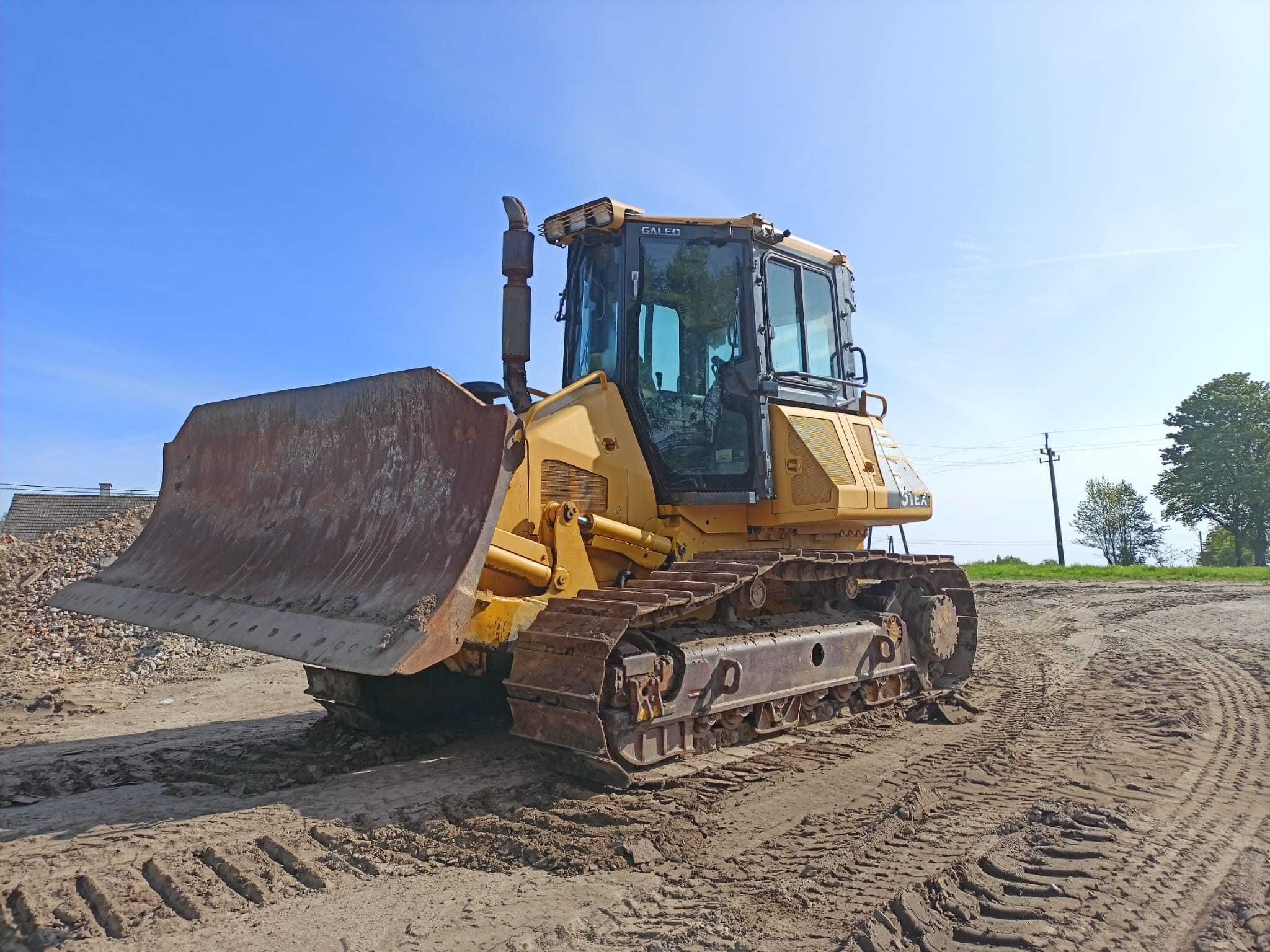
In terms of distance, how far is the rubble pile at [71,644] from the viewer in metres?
9.48

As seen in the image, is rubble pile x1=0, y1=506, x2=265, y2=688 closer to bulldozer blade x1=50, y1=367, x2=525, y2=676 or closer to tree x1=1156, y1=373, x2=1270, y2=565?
bulldozer blade x1=50, y1=367, x2=525, y2=676

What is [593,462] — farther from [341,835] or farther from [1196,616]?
[1196,616]

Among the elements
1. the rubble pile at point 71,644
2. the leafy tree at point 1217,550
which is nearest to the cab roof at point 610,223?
the rubble pile at point 71,644

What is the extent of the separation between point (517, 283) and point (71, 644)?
885 cm

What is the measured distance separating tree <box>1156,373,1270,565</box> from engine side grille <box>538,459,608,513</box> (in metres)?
38.4

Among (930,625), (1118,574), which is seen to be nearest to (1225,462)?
(1118,574)

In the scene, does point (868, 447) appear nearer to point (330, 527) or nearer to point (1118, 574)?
point (330, 527)

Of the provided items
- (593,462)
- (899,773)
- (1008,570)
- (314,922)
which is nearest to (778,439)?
(593,462)

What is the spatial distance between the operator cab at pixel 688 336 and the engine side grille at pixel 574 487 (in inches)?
20.9

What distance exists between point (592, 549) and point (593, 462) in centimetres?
51

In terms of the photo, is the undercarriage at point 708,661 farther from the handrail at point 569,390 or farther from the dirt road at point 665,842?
the handrail at point 569,390

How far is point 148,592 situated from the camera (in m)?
4.97

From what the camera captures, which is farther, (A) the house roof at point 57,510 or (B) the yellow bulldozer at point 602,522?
(A) the house roof at point 57,510

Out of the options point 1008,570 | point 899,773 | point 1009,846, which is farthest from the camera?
point 1008,570
